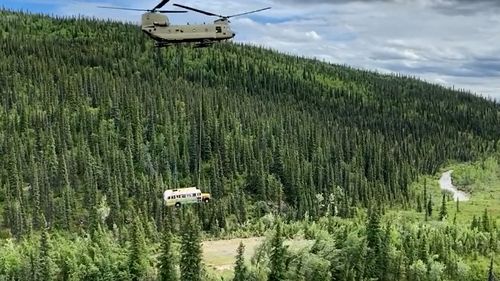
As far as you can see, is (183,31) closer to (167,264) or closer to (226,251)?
(167,264)

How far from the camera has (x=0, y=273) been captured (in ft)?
436

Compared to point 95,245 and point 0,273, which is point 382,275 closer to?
point 95,245

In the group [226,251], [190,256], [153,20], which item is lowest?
[226,251]

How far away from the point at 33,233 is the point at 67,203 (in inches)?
672

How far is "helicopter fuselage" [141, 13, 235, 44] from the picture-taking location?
57256 mm

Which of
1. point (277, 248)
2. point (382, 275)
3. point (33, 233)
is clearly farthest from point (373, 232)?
point (33, 233)

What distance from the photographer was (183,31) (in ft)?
196

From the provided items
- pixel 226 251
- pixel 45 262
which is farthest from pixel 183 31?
pixel 226 251

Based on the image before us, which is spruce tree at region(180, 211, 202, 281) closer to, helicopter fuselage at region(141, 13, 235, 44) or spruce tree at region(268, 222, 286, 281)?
spruce tree at region(268, 222, 286, 281)

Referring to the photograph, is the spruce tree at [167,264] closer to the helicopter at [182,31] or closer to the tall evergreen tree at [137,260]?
the tall evergreen tree at [137,260]

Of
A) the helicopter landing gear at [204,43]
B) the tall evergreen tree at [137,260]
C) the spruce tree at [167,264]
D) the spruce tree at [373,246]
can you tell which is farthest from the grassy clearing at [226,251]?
the helicopter landing gear at [204,43]

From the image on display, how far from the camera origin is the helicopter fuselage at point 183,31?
5726cm

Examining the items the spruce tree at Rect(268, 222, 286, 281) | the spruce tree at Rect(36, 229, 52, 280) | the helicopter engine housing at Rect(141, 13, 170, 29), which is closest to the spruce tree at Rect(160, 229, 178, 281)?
the spruce tree at Rect(268, 222, 286, 281)

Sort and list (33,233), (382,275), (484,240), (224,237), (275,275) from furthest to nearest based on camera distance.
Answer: (224,237)
(33,233)
(484,240)
(382,275)
(275,275)
